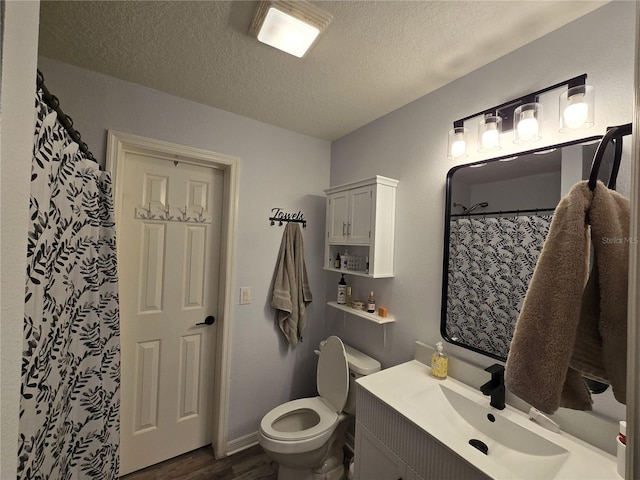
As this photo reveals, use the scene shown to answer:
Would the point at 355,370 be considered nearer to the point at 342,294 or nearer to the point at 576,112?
the point at 342,294

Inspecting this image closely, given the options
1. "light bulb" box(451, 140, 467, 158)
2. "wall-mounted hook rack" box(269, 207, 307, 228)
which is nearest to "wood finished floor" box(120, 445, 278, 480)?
"wall-mounted hook rack" box(269, 207, 307, 228)

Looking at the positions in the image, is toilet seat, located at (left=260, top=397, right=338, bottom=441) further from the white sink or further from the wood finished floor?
the white sink

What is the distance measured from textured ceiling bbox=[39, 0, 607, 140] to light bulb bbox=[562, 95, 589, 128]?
0.37 m

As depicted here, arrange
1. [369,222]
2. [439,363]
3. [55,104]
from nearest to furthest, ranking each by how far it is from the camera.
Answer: [55,104] → [439,363] → [369,222]

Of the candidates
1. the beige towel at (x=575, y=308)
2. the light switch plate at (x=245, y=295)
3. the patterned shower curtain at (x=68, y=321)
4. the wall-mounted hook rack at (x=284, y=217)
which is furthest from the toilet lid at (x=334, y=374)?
the beige towel at (x=575, y=308)

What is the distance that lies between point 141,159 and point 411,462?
2.15 m

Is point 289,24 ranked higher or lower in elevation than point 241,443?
higher

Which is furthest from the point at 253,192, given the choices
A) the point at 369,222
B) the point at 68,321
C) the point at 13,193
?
the point at 13,193

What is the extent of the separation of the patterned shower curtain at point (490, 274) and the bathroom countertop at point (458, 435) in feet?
0.77

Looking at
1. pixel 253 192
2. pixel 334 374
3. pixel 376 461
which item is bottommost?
pixel 376 461

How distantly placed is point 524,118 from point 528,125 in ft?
0.11

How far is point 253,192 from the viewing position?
1.96 meters

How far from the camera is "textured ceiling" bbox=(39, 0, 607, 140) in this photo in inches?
40.9

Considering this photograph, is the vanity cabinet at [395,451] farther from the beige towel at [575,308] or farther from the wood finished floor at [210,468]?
the wood finished floor at [210,468]
